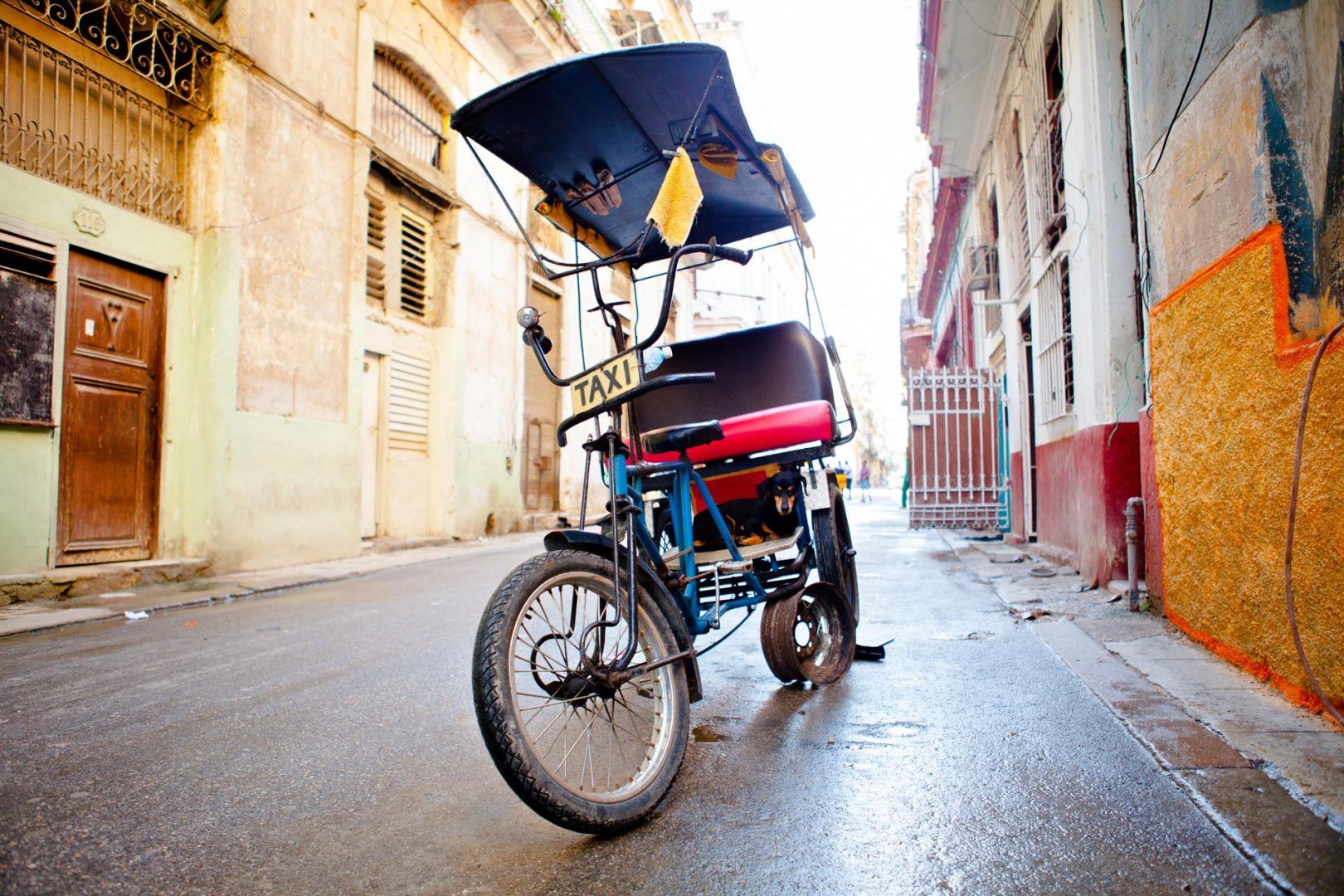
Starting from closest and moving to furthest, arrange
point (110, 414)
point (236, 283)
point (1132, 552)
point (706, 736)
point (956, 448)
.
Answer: point (706, 736)
point (1132, 552)
point (110, 414)
point (236, 283)
point (956, 448)

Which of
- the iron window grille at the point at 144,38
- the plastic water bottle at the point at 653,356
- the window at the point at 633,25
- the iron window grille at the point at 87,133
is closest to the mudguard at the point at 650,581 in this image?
the plastic water bottle at the point at 653,356

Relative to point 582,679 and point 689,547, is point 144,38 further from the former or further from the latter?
point 582,679

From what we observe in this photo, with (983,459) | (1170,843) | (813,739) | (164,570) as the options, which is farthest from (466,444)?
(1170,843)

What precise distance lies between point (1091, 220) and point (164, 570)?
345 inches

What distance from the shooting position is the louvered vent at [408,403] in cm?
1266

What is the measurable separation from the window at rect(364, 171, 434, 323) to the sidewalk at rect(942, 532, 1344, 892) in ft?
33.2

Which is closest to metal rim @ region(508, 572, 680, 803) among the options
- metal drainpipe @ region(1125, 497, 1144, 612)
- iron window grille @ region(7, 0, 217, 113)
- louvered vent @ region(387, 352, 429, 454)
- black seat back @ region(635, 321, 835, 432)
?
black seat back @ region(635, 321, 835, 432)

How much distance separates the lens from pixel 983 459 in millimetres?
14125

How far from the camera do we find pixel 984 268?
12984mm

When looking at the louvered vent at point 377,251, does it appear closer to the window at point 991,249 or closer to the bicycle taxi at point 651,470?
the bicycle taxi at point 651,470

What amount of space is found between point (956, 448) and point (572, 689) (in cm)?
1300

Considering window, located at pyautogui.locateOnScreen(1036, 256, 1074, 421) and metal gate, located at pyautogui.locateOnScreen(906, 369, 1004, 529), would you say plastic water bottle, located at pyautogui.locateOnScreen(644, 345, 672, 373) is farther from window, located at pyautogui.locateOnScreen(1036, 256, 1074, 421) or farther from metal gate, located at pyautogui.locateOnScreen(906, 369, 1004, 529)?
metal gate, located at pyautogui.locateOnScreen(906, 369, 1004, 529)

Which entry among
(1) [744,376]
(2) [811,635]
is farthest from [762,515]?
(1) [744,376]

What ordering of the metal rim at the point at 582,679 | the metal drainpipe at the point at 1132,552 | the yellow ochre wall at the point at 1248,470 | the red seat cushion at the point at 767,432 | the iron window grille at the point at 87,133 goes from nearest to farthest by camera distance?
the metal rim at the point at 582,679, the yellow ochre wall at the point at 1248,470, the red seat cushion at the point at 767,432, the metal drainpipe at the point at 1132,552, the iron window grille at the point at 87,133
